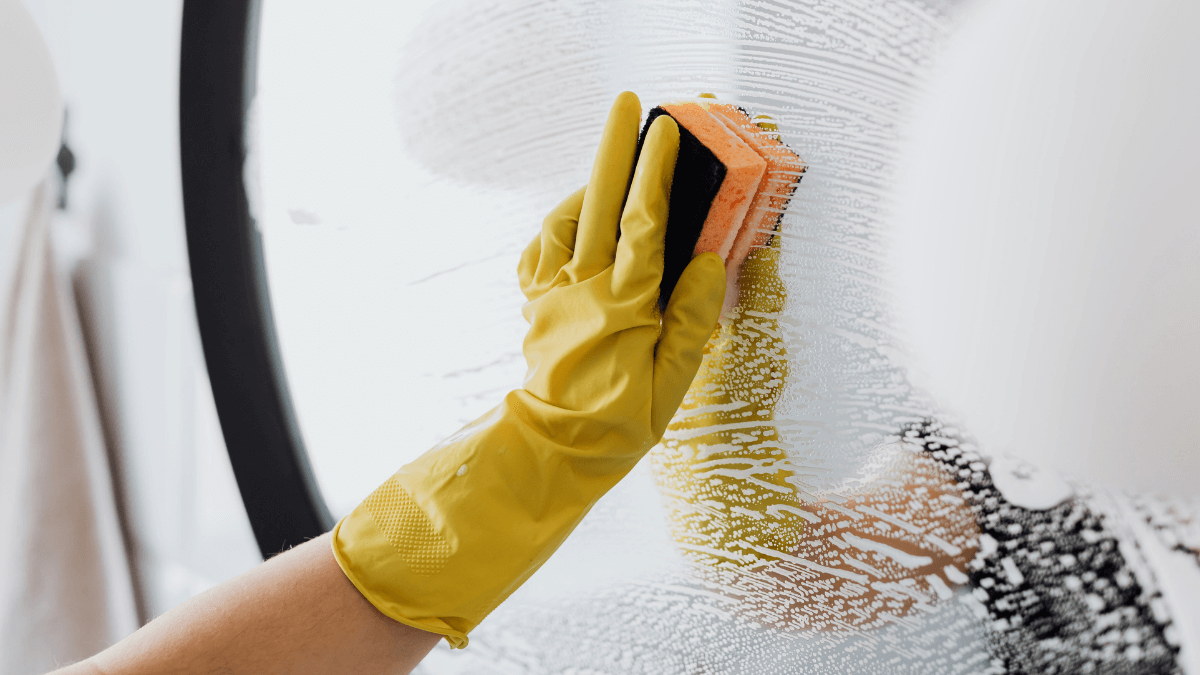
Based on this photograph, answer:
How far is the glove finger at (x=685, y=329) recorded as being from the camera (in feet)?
1.28

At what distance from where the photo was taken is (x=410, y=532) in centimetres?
40

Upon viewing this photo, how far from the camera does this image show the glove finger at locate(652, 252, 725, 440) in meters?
0.39

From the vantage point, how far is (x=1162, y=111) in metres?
0.28

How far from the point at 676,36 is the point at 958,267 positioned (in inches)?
10.6

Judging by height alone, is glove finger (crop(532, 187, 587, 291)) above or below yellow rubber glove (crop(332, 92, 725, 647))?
above

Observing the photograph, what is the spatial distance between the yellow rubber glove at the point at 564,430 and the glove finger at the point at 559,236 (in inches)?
0.9

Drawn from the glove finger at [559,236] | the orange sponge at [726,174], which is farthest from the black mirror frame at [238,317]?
the orange sponge at [726,174]

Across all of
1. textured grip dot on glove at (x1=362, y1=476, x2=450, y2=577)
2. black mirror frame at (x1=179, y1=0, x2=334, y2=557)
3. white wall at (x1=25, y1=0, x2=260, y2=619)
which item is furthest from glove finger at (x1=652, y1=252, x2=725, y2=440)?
white wall at (x1=25, y1=0, x2=260, y2=619)

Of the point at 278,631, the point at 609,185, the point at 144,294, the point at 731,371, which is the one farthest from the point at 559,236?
the point at 144,294

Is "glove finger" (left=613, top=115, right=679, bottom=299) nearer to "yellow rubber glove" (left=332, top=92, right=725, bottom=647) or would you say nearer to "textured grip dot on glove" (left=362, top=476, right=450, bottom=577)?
"yellow rubber glove" (left=332, top=92, right=725, bottom=647)

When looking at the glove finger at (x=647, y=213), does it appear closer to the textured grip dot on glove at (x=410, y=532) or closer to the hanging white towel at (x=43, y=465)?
the textured grip dot on glove at (x=410, y=532)

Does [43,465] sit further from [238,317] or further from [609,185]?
[609,185]

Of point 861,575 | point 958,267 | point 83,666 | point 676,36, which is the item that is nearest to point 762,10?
point 676,36

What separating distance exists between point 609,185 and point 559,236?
66mm
